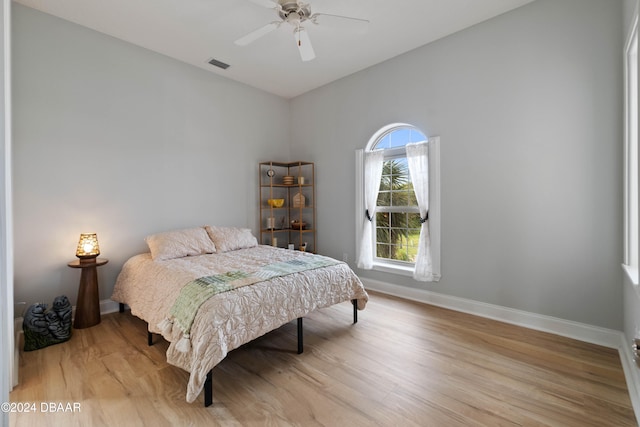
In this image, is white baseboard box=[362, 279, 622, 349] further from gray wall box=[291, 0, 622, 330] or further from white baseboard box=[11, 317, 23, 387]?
white baseboard box=[11, 317, 23, 387]

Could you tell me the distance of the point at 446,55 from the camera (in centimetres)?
328

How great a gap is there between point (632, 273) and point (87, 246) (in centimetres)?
447

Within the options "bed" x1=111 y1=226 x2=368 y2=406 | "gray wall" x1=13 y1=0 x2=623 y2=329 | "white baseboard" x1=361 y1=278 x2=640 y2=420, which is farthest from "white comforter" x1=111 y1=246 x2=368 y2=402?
"white baseboard" x1=361 y1=278 x2=640 y2=420

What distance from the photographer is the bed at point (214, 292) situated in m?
1.88

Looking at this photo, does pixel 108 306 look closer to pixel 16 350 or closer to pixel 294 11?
pixel 16 350

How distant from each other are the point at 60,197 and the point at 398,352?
11.4 feet

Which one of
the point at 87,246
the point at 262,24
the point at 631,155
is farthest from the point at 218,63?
the point at 631,155

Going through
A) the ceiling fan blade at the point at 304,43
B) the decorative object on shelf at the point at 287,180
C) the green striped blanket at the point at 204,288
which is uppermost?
the ceiling fan blade at the point at 304,43

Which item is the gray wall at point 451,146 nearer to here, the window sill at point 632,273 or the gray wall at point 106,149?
the gray wall at point 106,149

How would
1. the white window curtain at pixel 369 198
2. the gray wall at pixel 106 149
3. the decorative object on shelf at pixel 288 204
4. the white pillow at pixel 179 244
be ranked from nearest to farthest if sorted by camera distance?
the gray wall at pixel 106 149 < the white pillow at pixel 179 244 < the white window curtain at pixel 369 198 < the decorative object on shelf at pixel 288 204

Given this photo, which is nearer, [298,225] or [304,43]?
[304,43]

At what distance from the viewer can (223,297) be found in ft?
6.56

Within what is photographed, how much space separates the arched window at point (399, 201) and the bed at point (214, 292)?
1.08 m

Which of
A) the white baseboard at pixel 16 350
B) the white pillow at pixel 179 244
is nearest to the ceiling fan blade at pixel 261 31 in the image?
the white pillow at pixel 179 244
